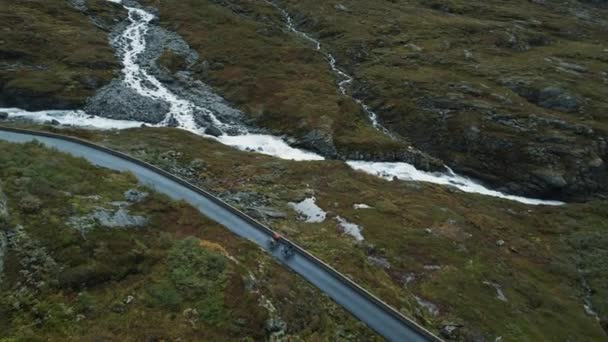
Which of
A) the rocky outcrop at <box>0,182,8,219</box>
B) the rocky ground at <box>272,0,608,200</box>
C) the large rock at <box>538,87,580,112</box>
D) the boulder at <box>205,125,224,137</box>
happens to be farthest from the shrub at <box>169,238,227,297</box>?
the large rock at <box>538,87,580,112</box>

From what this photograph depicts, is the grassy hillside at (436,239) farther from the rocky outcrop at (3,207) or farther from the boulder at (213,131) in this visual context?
the rocky outcrop at (3,207)

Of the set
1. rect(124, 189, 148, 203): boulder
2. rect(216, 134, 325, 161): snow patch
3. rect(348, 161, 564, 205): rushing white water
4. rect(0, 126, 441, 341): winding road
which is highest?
rect(124, 189, 148, 203): boulder

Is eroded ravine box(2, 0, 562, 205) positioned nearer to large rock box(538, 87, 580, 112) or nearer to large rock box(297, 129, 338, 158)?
large rock box(297, 129, 338, 158)

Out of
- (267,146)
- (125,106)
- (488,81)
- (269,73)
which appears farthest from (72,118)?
(488,81)

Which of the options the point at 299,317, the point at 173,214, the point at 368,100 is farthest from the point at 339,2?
the point at 299,317

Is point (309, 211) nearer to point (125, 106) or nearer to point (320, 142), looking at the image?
point (320, 142)

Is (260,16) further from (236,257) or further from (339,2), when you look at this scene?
(236,257)
